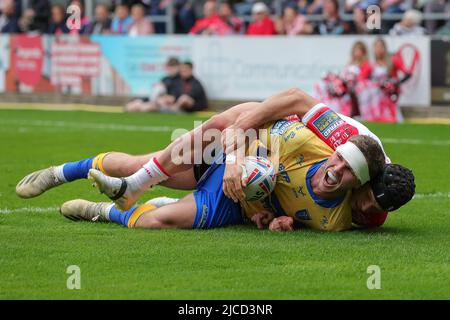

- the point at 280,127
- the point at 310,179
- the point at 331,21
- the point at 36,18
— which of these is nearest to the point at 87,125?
the point at 331,21

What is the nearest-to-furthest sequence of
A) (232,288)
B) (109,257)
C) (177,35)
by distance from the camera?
(232,288) → (109,257) → (177,35)

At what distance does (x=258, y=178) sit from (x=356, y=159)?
2.25ft

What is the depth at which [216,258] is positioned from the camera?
22.6 feet

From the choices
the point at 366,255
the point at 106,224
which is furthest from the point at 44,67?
the point at 366,255

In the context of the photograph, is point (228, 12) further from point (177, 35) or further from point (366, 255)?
point (366, 255)

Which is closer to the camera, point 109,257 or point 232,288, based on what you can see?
point 232,288

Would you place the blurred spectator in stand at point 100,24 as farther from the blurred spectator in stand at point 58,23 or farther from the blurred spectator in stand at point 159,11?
the blurred spectator in stand at point 159,11

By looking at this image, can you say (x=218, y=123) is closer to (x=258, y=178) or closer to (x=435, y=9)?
(x=258, y=178)

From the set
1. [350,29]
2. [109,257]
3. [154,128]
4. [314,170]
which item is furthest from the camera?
[350,29]

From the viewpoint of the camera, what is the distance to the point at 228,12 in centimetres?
2236

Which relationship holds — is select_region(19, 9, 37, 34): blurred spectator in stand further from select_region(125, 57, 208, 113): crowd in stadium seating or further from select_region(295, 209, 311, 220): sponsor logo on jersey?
select_region(295, 209, 311, 220): sponsor logo on jersey

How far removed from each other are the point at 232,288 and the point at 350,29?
47.6 ft

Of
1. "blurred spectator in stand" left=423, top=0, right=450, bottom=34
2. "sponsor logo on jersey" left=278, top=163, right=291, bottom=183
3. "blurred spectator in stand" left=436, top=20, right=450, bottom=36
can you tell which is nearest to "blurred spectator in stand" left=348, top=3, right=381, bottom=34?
"blurred spectator in stand" left=436, top=20, right=450, bottom=36

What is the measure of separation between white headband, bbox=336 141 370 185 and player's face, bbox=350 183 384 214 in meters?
0.18
